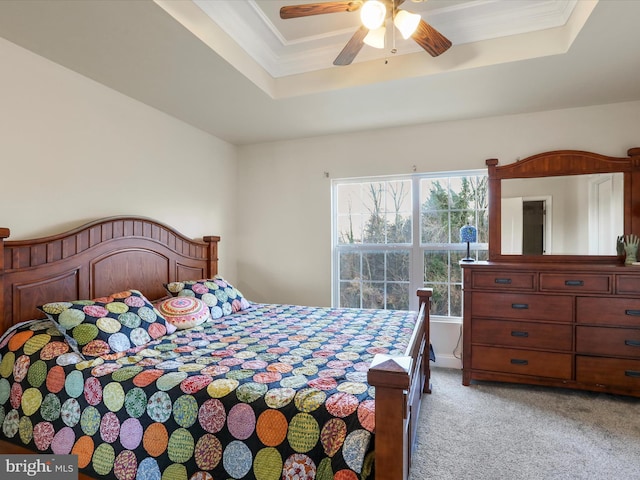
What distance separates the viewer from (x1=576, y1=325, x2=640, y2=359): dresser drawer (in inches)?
102

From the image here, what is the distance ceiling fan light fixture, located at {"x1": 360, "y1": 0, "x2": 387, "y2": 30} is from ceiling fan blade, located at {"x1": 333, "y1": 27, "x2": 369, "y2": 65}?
14 cm

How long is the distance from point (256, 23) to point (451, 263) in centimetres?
269

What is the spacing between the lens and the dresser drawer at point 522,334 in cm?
275

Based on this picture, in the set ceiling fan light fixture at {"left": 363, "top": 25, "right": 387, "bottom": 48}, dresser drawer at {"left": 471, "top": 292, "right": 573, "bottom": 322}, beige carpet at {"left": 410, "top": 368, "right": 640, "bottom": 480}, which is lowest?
beige carpet at {"left": 410, "top": 368, "right": 640, "bottom": 480}

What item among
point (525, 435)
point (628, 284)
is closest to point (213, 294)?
point (525, 435)

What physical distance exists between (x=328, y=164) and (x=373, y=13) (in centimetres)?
227

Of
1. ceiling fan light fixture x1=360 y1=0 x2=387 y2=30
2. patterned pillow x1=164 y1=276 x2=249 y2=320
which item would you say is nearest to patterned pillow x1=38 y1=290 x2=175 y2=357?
patterned pillow x1=164 y1=276 x2=249 y2=320

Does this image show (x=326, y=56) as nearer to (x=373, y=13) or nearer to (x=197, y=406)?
(x=373, y=13)

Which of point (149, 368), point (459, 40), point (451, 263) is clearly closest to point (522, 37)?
point (459, 40)

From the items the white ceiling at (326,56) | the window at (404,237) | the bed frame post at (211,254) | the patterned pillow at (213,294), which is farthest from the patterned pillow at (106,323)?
the window at (404,237)

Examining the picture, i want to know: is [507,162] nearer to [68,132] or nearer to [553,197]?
[553,197]

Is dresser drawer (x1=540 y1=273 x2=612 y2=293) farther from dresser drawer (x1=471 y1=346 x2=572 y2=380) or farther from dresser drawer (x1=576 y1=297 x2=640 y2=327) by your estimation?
dresser drawer (x1=471 y1=346 x2=572 y2=380)

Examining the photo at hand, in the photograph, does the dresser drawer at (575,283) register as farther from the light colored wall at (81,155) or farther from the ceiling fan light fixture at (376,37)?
the light colored wall at (81,155)

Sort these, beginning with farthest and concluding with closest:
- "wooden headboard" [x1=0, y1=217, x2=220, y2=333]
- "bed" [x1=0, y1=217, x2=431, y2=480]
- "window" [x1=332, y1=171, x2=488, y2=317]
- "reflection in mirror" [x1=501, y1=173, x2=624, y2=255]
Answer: "window" [x1=332, y1=171, x2=488, y2=317]
"reflection in mirror" [x1=501, y1=173, x2=624, y2=255]
"wooden headboard" [x1=0, y1=217, x2=220, y2=333]
"bed" [x1=0, y1=217, x2=431, y2=480]
